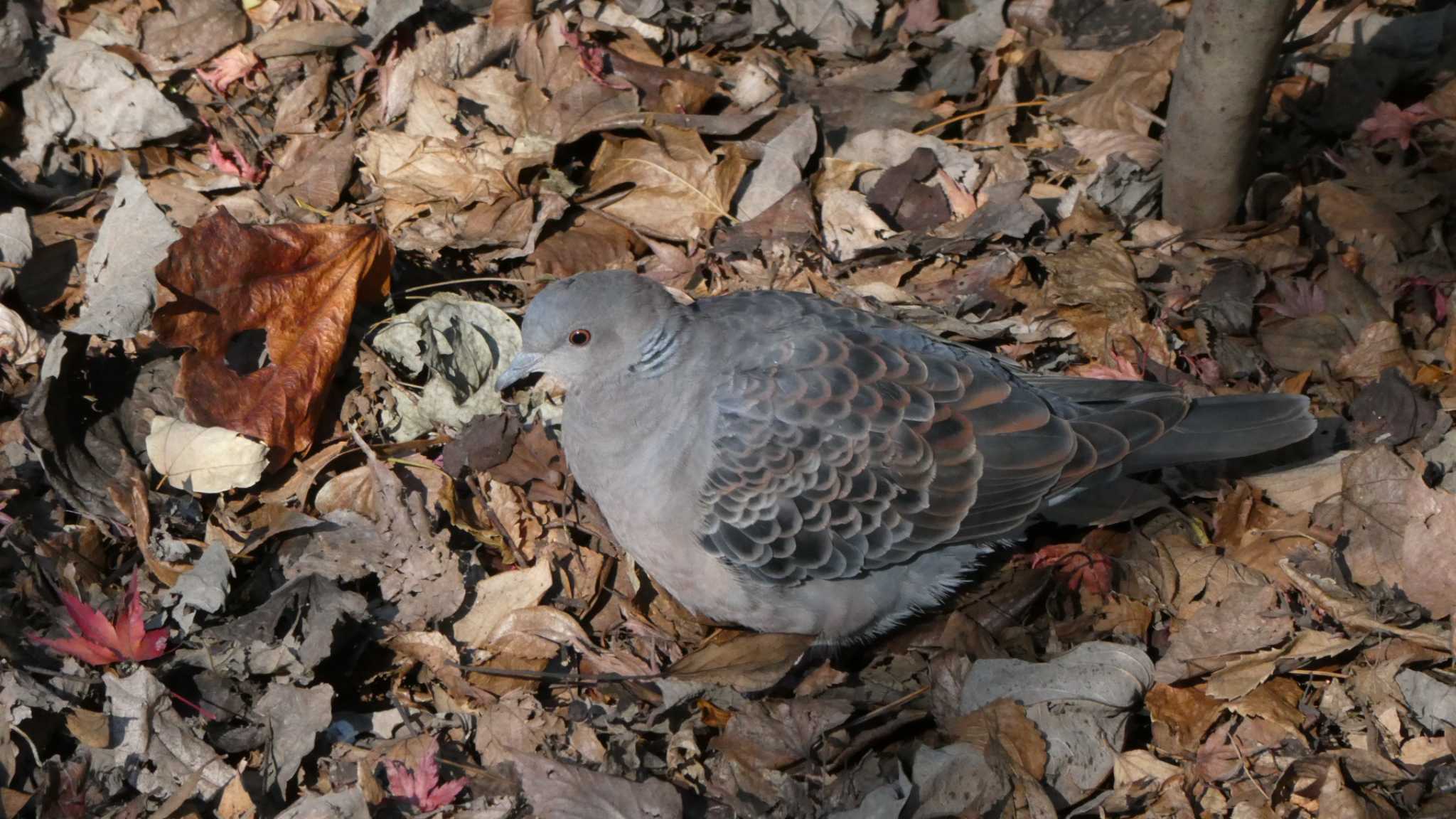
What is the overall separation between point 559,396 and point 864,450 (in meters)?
1.46

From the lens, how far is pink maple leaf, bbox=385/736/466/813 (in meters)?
3.49

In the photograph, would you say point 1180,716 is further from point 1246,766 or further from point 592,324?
point 592,324

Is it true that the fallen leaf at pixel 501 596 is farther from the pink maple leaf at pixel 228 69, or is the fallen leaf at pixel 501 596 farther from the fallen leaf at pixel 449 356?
the pink maple leaf at pixel 228 69

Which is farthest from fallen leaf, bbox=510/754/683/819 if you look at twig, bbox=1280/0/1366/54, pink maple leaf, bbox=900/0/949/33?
pink maple leaf, bbox=900/0/949/33

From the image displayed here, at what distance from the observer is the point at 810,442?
12.6 feet

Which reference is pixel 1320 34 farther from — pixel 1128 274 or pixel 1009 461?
pixel 1009 461

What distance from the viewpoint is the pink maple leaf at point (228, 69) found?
5.20 metres

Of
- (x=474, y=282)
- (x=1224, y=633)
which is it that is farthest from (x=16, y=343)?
(x=1224, y=633)

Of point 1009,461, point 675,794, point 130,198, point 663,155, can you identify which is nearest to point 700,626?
point 675,794

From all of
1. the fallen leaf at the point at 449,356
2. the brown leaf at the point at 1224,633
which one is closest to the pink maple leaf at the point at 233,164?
the fallen leaf at the point at 449,356

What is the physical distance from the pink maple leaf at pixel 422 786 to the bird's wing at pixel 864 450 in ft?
3.48

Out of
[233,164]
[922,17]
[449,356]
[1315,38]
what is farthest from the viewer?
[922,17]

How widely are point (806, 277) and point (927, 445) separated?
54.4 inches

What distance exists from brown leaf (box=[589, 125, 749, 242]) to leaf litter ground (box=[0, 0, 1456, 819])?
0.02 m
